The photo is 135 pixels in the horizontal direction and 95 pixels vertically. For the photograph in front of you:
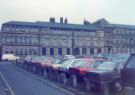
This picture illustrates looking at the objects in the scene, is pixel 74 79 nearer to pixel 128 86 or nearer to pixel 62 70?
pixel 62 70

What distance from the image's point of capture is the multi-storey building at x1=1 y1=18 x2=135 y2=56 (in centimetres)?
8750

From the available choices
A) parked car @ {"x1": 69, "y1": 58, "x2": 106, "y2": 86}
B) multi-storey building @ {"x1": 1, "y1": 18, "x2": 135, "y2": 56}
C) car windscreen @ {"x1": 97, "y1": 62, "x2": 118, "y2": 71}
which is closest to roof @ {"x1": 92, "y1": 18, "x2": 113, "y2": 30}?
multi-storey building @ {"x1": 1, "y1": 18, "x2": 135, "y2": 56}

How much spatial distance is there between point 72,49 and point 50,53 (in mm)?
7763

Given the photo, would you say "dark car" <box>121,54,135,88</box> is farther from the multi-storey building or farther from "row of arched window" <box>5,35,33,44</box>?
"row of arched window" <box>5,35,33,44</box>

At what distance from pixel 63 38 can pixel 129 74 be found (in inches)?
3377

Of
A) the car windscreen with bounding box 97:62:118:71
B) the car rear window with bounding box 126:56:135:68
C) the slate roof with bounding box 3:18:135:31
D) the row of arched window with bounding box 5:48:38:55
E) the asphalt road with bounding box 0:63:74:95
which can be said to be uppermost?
A: the slate roof with bounding box 3:18:135:31

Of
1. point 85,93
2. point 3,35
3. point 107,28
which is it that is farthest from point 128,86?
point 107,28

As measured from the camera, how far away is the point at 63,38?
96188 mm

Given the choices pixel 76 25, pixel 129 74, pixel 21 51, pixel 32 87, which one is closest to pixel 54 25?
pixel 76 25

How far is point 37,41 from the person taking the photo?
9144 centimetres

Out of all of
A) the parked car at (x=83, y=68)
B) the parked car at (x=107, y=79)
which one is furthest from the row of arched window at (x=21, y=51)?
the parked car at (x=107, y=79)

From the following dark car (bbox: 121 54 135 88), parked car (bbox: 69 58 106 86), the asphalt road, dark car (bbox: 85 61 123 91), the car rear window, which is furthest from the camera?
parked car (bbox: 69 58 106 86)

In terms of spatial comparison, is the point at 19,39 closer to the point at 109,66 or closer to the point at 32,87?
the point at 32,87

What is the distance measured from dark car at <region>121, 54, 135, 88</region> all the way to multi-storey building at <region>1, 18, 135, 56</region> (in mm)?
76600
